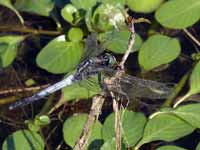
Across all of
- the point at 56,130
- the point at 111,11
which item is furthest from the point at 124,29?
the point at 56,130

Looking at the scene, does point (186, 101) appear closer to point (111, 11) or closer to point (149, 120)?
point (149, 120)

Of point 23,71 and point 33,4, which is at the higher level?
point 33,4

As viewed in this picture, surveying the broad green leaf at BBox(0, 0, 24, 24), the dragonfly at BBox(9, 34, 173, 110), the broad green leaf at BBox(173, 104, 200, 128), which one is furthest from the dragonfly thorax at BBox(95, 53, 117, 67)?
the broad green leaf at BBox(0, 0, 24, 24)

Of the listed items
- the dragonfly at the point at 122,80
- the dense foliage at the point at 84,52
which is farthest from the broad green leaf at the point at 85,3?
the dragonfly at the point at 122,80

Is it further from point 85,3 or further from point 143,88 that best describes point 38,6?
point 143,88

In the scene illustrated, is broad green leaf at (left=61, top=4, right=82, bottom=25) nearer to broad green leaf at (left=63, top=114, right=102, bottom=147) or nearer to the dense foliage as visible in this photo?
the dense foliage

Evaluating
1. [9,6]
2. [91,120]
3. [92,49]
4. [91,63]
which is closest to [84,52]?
[92,49]
